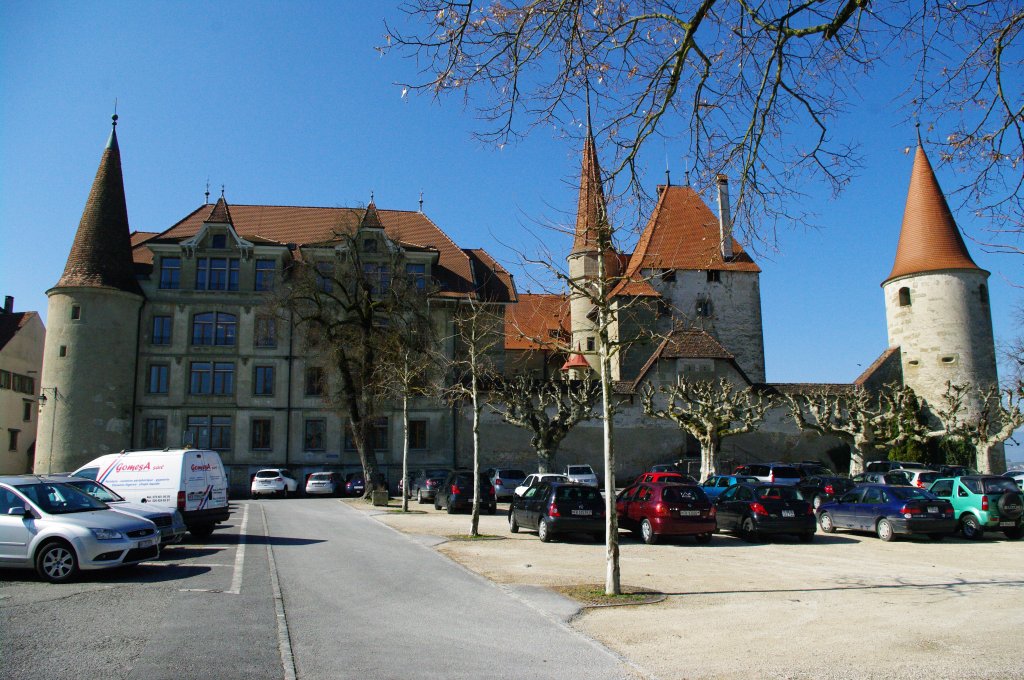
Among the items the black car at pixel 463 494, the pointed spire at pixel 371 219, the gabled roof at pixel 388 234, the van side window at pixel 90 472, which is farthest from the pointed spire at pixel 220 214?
the van side window at pixel 90 472

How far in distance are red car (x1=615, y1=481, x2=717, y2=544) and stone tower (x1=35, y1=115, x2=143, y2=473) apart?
34309 millimetres

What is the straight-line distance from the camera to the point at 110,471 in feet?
57.8

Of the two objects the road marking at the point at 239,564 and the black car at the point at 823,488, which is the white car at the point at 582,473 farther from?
the road marking at the point at 239,564

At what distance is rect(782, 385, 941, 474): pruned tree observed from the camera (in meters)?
36.3

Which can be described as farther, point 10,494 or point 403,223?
Answer: point 403,223

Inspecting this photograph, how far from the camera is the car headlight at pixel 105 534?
38.6 feet

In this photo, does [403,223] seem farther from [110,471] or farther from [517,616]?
[517,616]

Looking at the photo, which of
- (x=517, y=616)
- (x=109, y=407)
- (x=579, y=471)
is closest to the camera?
(x=517, y=616)

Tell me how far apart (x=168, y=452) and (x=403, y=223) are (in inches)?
1503

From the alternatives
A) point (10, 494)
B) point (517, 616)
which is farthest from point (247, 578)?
point (517, 616)

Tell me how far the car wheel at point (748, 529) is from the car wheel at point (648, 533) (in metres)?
2.88

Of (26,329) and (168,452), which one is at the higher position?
(26,329)

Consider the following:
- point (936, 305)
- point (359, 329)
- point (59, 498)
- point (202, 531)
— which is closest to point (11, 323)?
point (359, 329)

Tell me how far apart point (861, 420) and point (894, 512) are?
54.3 ft
